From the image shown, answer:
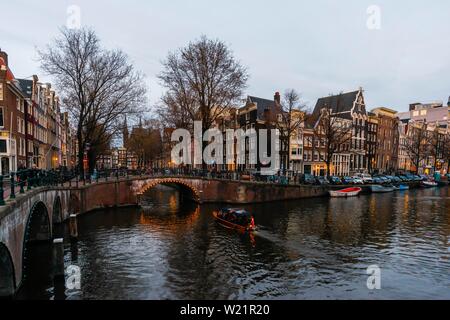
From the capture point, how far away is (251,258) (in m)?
19.4

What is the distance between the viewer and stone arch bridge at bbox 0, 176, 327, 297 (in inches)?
479

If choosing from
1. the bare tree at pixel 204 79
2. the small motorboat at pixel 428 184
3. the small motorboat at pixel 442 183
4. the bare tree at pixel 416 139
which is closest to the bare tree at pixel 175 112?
the bare tree at pixel 204 79

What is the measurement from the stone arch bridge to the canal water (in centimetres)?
156

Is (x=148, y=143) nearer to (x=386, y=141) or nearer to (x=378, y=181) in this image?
(x=378, y=181)

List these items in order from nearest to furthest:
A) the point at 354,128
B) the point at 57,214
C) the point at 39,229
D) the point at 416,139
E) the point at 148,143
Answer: the point at 39,229 < the point at 57,214 < the point at 354,128 < the point at 148,143 < the point at 416,139

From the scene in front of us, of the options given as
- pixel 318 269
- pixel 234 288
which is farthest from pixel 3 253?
pixel 318 269

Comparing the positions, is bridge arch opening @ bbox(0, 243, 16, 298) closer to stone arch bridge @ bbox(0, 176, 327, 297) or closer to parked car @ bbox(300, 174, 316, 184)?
stone arch bridge @ bbox(0, 176, 327, 297)

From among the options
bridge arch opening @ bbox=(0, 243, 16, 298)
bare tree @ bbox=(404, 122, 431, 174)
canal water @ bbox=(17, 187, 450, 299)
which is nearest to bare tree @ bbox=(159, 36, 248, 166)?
canal water @ bbox=(17, 187, 450, 299)

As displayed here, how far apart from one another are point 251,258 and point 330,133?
132 feet

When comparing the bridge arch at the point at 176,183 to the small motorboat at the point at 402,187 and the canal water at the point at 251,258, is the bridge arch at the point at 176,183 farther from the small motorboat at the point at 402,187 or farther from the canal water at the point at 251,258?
the small motorboat at the point at 402,187

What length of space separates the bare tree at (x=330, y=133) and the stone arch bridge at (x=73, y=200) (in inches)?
361

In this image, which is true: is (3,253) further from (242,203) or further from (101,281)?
(242,203)

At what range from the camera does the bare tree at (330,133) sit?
177ft

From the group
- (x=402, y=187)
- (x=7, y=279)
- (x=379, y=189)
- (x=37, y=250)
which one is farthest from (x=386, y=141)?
(x=7, y=279)
